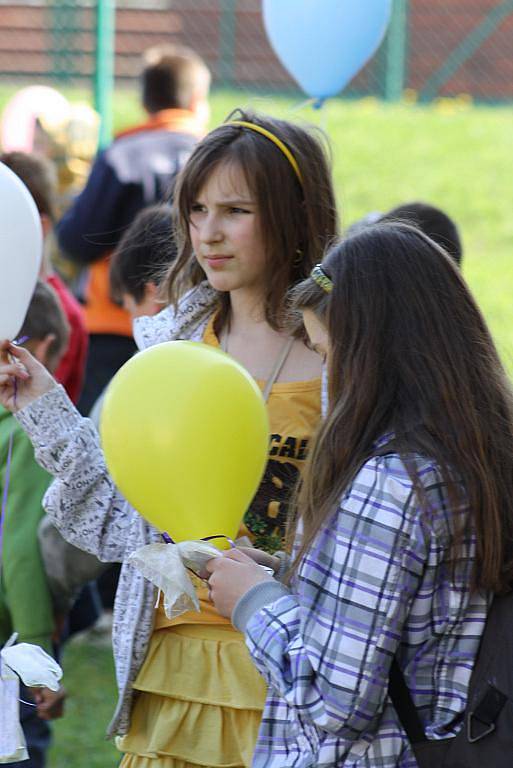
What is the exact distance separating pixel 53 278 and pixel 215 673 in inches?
76.6

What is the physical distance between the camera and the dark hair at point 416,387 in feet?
5.86

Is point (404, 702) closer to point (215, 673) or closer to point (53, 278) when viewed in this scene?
point (215, 673)

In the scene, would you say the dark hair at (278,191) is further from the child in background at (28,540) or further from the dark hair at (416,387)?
the child in background at (28,540)

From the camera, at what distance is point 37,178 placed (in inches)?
164

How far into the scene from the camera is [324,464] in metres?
1.84

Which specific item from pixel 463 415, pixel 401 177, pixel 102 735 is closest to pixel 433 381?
pixel 463 415

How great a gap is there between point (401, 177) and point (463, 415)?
26.6 feet

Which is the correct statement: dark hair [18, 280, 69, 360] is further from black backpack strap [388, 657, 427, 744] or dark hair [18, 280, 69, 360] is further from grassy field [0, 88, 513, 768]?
grassy field [0, 88, 513, 768]

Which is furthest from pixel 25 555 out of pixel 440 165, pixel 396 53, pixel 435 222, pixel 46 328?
pixel 396 53

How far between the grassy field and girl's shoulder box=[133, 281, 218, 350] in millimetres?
5240

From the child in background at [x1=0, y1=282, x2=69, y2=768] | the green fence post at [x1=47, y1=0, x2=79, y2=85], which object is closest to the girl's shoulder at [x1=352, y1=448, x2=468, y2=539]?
the child in background at [x1=0, y1=282, x2=69, y2=768]

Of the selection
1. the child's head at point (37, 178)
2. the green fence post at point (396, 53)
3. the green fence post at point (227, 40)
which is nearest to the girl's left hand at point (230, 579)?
the child's head at point (37, 178)

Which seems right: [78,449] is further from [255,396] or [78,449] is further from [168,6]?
[168,6]

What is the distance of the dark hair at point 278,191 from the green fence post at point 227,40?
8.90m
